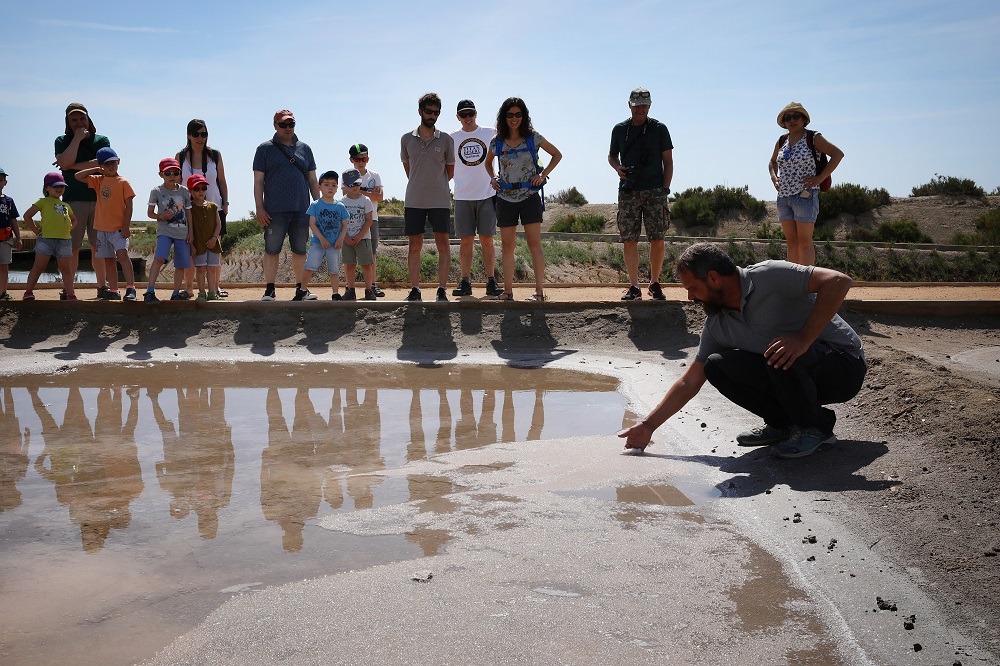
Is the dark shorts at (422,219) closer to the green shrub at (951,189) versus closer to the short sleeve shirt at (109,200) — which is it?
the short sleeve shirt at (109,200)

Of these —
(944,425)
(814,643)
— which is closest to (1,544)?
(814,643)

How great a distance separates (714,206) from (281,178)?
22961 millimetres

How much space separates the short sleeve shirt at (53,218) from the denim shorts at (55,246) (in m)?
0.07

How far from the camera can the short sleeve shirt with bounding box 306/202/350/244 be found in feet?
30.2

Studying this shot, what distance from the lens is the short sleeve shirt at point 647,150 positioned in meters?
8.77

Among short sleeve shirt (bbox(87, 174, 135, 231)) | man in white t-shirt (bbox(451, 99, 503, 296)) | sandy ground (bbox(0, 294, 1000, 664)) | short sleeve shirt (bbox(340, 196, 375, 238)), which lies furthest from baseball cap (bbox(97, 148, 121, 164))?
sandy ground (bbox(0, 294, 1000, 664))

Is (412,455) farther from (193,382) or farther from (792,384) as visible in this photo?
(193,382)

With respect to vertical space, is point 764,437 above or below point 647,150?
below

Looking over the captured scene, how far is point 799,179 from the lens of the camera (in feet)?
27.0

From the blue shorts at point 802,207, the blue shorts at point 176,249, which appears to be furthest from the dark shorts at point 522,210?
the blue shorts at point 176,249

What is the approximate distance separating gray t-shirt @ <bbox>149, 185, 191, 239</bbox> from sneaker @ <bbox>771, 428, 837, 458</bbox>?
250 inches

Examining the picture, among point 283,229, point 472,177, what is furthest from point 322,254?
→ point 472,177

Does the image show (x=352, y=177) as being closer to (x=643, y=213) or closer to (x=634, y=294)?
(x=643, y=213)

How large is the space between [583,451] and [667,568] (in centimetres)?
159
